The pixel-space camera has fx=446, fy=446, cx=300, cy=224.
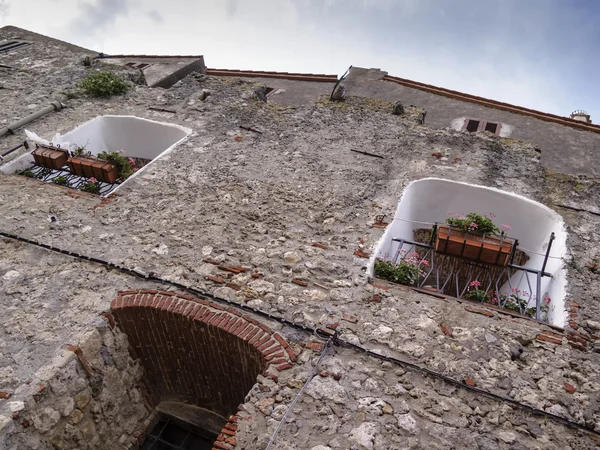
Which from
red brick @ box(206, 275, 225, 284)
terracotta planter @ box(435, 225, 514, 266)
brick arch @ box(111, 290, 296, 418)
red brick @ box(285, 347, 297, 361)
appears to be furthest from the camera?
terracotta planter @ box(435, 225, 514, 266)

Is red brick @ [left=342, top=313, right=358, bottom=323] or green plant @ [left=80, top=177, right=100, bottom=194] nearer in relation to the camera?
red brick @ [left=342, top=313, right=358, bottom=323]

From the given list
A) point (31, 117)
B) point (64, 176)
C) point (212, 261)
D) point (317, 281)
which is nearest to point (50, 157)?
point (64, 176)

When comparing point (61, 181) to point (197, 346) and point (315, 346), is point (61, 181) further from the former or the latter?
point (315, 346)

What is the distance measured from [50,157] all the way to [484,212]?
7038mm

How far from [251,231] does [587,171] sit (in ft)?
21.8

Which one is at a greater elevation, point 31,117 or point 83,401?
point 31,117

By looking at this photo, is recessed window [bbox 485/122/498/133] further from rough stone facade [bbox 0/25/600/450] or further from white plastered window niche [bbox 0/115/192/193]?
white plastered window niche [bbox 0/115/192/193]

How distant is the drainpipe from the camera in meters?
7.93

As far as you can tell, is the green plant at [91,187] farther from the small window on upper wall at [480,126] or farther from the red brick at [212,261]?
the small window on upper wall at [480,126]

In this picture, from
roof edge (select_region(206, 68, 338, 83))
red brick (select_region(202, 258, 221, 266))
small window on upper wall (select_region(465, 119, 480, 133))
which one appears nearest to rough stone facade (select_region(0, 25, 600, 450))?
red brick (select_region(202, 258, 221, 266))

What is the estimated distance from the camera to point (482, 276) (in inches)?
258

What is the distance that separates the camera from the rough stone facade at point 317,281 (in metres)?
3.88

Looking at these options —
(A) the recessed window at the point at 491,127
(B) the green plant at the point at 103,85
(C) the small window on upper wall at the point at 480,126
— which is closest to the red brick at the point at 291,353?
(B) the green plant at the point at 103,85

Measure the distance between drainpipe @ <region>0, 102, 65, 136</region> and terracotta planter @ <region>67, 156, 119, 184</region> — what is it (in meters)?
1.70
